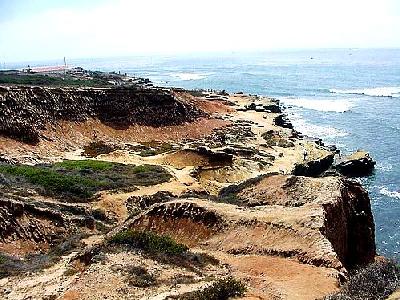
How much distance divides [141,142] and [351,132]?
34301mm

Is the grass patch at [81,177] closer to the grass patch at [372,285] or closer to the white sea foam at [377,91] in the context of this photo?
the grass patch at [372,285]

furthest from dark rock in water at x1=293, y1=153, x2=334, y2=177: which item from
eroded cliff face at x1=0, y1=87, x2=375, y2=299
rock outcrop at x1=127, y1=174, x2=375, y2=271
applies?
rock outcrop at x1=127, y1=174, x2=375, y2=271

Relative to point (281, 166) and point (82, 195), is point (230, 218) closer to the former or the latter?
point (82, 195)

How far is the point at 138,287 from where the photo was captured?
14.2 metres

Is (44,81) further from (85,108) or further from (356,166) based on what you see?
(356,166)

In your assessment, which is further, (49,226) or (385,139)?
(385,139)

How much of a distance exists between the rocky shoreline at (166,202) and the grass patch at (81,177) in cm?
13

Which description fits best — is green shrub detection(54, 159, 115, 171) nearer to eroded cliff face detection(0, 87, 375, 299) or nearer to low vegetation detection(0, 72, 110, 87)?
eroded cliff face detection(0, 87, 375, 299)

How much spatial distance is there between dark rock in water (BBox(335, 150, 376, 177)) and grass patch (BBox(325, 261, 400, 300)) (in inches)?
1538

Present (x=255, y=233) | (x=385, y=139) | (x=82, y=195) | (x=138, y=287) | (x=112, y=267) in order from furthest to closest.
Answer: (x=385, y=139) < (x=82, y=195) < (x=255, y=233) < (x=112, y=267) < (x=138, y=287)

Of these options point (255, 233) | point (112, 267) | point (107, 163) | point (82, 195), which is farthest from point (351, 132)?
point (112, 267)

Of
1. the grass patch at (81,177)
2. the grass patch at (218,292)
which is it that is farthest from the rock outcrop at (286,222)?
the grass patch at (81,177)

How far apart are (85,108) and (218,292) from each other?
43.6 metres

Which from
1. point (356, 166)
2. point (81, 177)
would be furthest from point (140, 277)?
point (356, 166)
